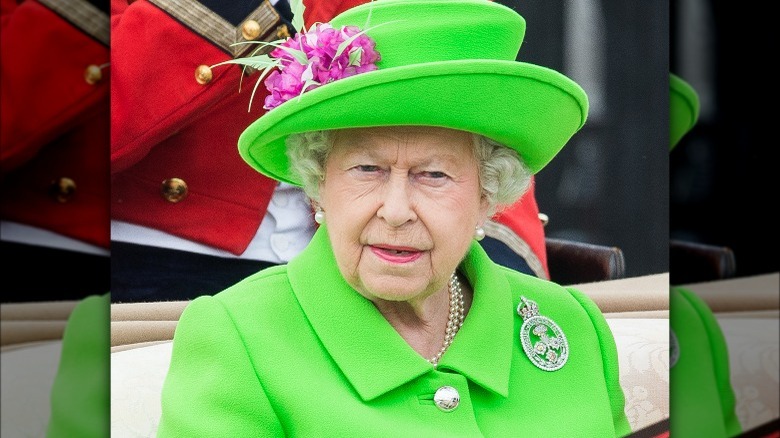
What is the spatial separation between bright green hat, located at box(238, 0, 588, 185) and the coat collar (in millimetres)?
294

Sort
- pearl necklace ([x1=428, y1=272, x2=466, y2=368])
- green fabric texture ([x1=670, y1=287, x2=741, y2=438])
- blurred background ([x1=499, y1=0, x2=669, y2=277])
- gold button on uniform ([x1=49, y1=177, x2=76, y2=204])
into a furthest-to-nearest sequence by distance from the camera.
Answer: green fabric texture ([x1=670, y1=287, x2=741, y2=438]), blurred background ([x1=499, y1=0, x2=669, y2=277]), pearl necklace ([x1=428, y1=272, x2=466, y2=368]), gold button on uniform ([x1=49, y1=177, x2=76, y2=204])

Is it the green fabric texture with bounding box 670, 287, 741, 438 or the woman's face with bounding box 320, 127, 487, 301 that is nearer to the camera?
the woman's face with bounding box 320, 127, 487, 301

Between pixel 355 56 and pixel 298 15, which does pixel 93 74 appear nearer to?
pixel 298 15

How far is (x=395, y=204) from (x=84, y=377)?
849mm

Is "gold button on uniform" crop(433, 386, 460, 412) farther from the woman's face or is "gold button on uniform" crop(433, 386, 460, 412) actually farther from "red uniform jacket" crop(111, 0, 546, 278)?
"red uniform jacket" crop(111, 0, 546, 278)

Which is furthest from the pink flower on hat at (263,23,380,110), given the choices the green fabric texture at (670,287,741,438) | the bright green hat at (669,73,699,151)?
the green fabric texture at (670,287,741,438)

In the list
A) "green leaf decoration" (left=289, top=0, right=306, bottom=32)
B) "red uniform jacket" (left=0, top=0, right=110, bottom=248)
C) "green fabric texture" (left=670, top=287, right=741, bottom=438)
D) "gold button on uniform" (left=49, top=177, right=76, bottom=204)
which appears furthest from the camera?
"green fabric texture" (left=670, top=287, right=741, bottom=438)

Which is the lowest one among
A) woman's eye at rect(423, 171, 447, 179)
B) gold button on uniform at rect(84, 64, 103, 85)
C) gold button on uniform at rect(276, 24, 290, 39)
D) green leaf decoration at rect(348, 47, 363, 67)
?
woman's eye at rect(423, 171, 447, 179)

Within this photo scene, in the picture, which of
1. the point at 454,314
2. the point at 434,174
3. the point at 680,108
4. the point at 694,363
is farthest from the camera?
the point at 694,363

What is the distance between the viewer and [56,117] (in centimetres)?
203

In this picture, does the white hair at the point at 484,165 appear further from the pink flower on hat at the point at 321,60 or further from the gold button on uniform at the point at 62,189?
the gold button on uniform at the point at 62,189

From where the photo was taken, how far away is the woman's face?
6.58 feet

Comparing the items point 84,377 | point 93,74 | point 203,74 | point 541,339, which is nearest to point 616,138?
point 541,339

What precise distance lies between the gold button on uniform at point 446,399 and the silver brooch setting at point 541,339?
28 cm
